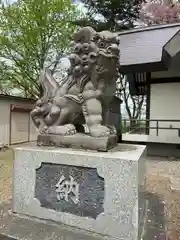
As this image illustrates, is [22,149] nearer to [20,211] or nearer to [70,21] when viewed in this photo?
[20,211]

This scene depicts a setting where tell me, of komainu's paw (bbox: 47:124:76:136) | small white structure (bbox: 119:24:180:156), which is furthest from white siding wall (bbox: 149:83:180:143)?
komainu's paw (bbox: 47:124:76:136)

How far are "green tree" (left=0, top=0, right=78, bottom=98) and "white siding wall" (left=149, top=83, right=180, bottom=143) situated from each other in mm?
6408

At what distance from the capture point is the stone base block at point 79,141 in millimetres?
2156

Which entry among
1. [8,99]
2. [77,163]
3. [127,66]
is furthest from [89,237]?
[8,99]

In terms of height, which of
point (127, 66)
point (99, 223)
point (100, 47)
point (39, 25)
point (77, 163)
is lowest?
point (99, 223)

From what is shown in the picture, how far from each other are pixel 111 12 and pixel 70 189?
13174mm

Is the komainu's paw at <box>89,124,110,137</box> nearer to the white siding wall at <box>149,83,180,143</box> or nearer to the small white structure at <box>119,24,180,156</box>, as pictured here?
the small white structure at <box>119,24,180,156</box>

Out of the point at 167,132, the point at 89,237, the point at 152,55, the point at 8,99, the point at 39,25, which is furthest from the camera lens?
the point at 39,25

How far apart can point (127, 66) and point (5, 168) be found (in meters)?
4.04

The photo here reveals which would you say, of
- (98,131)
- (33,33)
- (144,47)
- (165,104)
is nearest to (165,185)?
(98,131)

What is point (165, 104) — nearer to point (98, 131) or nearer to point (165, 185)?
point (165, 185)

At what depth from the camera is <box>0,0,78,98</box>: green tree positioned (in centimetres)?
1221

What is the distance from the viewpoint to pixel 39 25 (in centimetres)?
1225

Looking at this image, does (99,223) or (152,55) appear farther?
(152,55)
